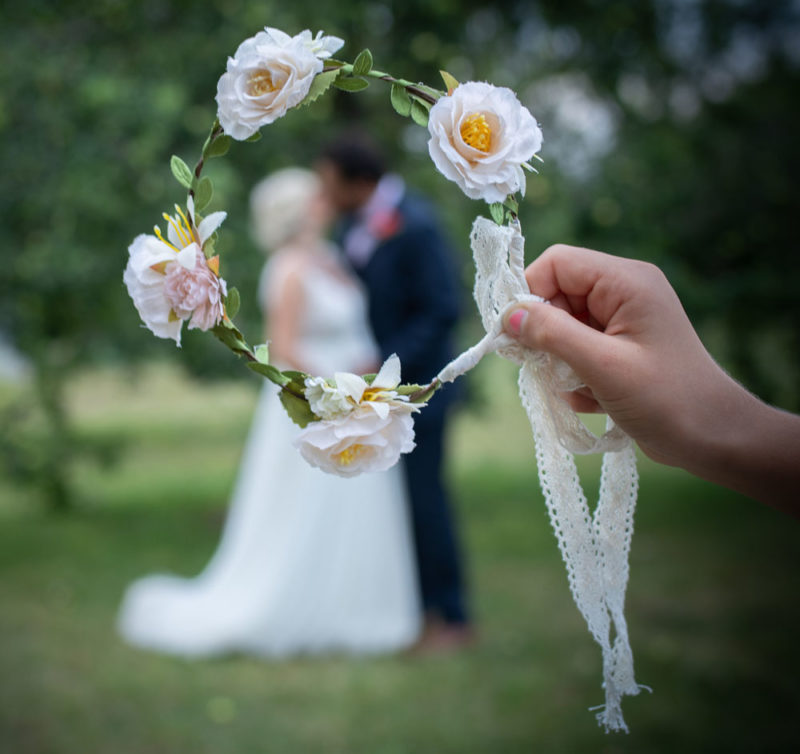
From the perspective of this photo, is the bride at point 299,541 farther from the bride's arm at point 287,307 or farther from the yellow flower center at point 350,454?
the yellow flower center at point 350,454

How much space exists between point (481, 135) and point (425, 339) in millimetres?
2659

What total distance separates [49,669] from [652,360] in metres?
3.49

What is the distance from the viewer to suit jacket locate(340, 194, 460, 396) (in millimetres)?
3756

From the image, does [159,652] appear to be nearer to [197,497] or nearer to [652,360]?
[652,360]

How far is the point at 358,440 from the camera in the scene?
3.51 ft

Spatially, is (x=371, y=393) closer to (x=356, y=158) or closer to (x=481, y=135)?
(x=481, y=135)

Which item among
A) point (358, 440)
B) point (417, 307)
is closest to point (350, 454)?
point (358, 440)

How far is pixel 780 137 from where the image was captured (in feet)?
20.6

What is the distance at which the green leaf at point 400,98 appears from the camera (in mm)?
1114

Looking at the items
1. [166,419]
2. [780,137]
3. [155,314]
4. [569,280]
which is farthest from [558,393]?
[166,419]

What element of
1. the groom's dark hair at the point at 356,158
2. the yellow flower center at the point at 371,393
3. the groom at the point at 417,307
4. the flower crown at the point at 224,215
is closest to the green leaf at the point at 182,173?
the flower crown at the point at 224,215

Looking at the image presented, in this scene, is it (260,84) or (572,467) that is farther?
(572,467)

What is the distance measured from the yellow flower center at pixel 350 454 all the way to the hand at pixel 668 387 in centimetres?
26

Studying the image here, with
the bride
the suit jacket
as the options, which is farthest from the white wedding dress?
the suit jacket
